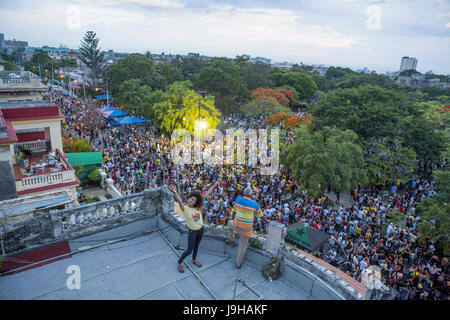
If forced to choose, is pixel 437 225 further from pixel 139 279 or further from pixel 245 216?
pixel 139 279

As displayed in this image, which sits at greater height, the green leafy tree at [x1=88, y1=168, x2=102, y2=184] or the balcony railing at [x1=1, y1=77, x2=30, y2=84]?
the balcony railing at [x1=1, y1=77, x2=30, y2=84]

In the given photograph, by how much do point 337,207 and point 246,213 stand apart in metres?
14.4

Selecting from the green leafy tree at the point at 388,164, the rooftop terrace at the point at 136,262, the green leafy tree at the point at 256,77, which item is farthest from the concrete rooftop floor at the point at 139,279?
the green leafy tree at the point at 256,77

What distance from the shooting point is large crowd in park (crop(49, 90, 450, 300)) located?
11083mm

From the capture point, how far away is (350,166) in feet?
56.3

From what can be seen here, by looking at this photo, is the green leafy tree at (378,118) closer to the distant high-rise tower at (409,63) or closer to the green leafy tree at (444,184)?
→ the green leafy tree at (444,184)

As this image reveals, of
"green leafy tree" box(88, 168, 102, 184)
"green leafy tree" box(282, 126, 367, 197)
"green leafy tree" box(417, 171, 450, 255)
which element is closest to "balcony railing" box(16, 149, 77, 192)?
"green leafy tree" box(88, 168, 102, 184)

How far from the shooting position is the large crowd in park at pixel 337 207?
36.4ft

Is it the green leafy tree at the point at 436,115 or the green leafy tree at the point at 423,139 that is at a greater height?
the green leafy tree at the point at 436,115

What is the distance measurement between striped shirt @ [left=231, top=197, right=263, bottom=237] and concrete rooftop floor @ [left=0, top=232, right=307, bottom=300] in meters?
0.87

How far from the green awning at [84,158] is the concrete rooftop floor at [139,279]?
48.0 ft

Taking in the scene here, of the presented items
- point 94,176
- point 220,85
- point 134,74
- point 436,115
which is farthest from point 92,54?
point 436,115

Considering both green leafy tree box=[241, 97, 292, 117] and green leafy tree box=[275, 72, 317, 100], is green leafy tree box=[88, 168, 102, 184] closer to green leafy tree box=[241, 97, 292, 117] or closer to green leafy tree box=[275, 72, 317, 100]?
green leafy tree box=[241, 97, 292, 117]
